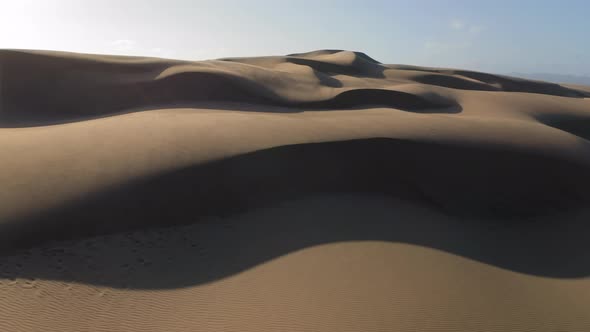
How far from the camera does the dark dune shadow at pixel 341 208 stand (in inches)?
226

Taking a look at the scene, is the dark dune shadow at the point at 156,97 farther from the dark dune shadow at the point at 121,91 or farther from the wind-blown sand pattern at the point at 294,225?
the wind-blown sand pattern at the point at 294,225

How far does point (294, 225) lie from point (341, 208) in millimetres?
1204

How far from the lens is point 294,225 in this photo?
21.8 ft

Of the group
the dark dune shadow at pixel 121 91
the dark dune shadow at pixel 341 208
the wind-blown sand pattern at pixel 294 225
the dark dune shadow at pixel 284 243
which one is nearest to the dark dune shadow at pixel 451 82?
the dark dune shadow at pixel 121 91

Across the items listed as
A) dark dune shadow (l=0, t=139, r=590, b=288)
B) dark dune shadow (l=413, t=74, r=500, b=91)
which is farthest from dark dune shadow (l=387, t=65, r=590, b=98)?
dark dune shadow (l=0, t=139, r=590, b=288)

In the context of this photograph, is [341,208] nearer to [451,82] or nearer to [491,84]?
[451,82]

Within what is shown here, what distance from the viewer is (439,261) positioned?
5.82 m

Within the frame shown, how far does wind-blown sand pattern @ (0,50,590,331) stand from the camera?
4.68m

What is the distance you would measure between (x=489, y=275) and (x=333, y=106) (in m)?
13.0

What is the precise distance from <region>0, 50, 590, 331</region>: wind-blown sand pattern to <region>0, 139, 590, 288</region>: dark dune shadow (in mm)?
33

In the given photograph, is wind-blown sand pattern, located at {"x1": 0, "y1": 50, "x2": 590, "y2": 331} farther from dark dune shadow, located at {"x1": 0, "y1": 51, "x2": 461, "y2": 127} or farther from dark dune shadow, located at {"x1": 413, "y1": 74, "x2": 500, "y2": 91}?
dark dune shadow, located at {"x1": 413, "y1": 74, "x2": 500, "y2": 91}

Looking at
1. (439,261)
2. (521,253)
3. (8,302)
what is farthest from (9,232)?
(521,253)

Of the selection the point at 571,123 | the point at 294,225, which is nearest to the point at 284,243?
the point at 294,225

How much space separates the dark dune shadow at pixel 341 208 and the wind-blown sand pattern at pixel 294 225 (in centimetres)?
3
